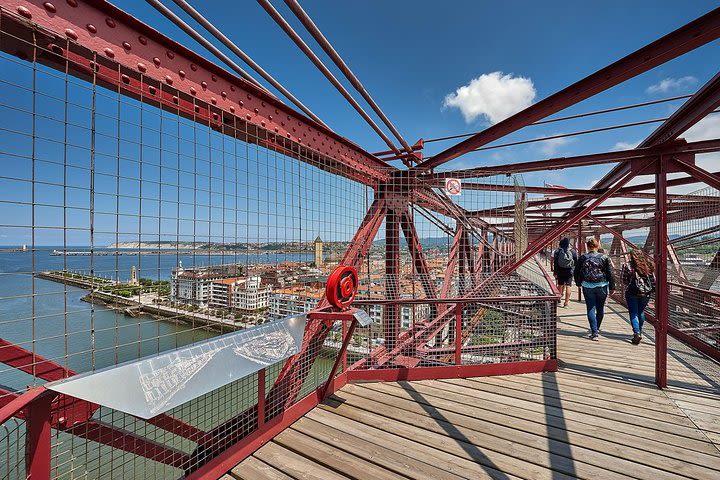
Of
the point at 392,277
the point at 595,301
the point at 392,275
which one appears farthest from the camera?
the point at 595,301

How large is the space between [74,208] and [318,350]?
2.69 meters

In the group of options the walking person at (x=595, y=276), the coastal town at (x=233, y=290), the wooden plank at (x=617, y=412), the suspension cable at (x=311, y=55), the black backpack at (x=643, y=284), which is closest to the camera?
the coastal town at (x=233, y=290)

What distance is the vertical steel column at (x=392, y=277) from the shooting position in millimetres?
4312

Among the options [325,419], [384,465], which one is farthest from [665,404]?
[325,419]

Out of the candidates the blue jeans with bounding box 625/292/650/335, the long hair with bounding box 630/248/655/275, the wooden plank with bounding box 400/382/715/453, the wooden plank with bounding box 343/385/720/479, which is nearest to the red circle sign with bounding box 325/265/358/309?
the wooden plank with bounding box 343/385/720/479

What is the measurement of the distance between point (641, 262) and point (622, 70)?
3546 millimetres

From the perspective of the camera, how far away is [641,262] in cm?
495

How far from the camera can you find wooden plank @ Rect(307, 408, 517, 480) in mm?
2354

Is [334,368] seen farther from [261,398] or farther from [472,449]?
[472,449]

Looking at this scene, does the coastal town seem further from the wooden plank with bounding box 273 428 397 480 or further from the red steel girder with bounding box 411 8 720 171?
the red steel girder with bounding box 411 8 720 171

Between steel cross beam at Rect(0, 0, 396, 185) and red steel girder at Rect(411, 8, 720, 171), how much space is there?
2.83 m

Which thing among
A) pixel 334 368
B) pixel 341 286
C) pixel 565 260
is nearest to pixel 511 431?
pixel 334 368

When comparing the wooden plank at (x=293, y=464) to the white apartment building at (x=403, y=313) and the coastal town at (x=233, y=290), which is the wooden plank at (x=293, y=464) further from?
the white apartment building at (x=403, y=313)

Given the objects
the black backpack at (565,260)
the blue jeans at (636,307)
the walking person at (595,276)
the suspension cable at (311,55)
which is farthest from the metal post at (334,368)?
the black backpack at (565,260)
